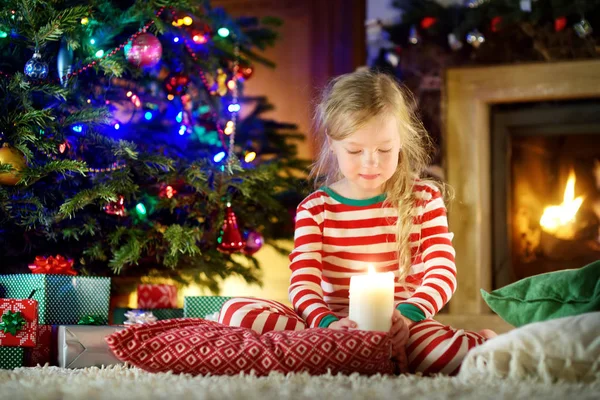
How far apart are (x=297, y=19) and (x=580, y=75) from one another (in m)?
1.14

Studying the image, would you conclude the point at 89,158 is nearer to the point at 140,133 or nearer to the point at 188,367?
the point at 140,133

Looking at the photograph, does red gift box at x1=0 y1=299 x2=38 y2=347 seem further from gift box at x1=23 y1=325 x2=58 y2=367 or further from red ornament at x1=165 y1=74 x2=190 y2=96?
red ornament at x1=165 y1=74 x2=190 y2=96

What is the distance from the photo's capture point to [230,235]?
2096 millimetres

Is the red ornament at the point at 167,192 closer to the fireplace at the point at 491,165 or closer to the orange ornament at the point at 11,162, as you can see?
the orange ornament at the point at 11,162

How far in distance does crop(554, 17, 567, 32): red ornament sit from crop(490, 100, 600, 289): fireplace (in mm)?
280

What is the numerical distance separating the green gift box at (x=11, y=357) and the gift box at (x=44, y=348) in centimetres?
6

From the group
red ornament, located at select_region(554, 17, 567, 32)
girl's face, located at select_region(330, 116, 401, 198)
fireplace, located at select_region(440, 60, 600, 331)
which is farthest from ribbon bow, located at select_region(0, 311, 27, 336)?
red ornament, located at select_region(554, 17, 567, 32)

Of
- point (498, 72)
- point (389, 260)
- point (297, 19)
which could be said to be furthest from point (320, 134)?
point (297, 19)

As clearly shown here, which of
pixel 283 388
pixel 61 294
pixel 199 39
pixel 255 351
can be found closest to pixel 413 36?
pixel 199 39

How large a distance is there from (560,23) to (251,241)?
136 centimetres

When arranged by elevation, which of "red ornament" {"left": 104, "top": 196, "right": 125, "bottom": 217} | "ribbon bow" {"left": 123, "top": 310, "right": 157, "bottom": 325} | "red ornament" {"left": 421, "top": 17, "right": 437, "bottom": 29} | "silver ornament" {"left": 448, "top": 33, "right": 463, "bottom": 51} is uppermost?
"red ornament" {"left": 421, "top": 17, "right": 437, "bottom": 29}

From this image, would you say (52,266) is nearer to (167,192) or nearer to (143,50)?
(167,192)

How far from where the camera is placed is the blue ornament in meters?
1.77

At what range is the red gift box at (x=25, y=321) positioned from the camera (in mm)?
1599
